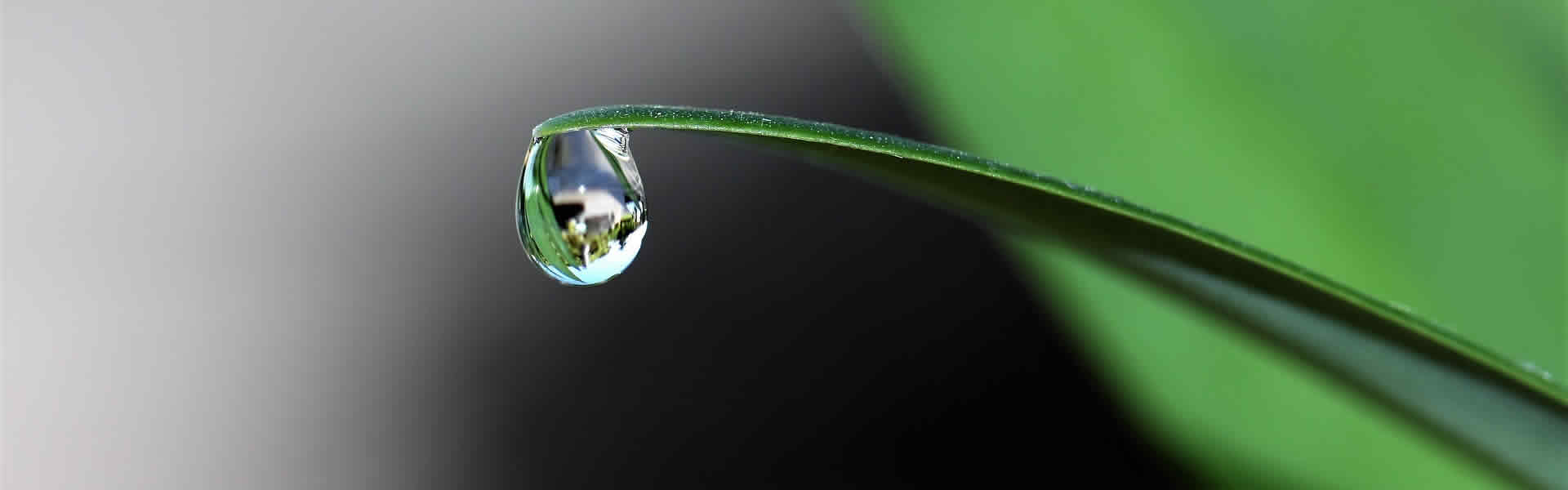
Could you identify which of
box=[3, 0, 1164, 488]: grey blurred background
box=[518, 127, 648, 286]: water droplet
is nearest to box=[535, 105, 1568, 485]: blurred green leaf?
box=[518, 127, 648, 286]: water droplet

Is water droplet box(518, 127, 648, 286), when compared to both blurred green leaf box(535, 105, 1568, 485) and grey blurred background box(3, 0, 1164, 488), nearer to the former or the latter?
blurred green leaf box(535, 105, 1568, 485)

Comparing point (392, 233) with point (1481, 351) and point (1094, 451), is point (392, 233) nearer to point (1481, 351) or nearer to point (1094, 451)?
point (1094, 451)

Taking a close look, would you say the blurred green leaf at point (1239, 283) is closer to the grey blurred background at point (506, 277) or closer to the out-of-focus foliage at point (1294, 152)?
the out-of-focus foliage at point (1294, 152)

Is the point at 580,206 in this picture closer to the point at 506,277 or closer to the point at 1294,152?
the point at 1294,152

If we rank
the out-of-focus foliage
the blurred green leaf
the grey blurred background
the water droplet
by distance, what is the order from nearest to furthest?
the blurred green leaf
the water droplet
the out-of-focus foliage
the grey blurred background

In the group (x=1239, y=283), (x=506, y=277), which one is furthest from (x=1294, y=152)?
(x=506, y=277)

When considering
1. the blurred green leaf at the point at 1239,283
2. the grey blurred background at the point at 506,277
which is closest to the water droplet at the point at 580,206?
the blurred green leaf at the point at 1239,283
